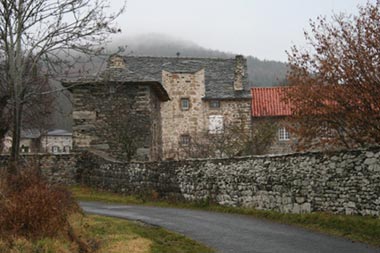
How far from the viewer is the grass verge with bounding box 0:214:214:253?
26.5ft

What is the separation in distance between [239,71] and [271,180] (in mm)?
29230

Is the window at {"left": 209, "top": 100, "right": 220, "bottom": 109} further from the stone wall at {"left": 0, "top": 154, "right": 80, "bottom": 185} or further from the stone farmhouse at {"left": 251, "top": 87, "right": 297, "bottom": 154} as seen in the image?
the stone wall at {"left": 0, "top": 154, "right": 80, "bottom": 185}

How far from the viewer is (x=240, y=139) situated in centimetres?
2939

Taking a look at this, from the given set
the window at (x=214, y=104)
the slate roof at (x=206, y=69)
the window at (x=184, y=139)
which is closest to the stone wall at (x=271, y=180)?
the window at (x=184, y=139)

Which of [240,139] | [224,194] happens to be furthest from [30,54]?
[240,139]

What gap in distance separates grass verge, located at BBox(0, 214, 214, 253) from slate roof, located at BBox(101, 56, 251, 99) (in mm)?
29880

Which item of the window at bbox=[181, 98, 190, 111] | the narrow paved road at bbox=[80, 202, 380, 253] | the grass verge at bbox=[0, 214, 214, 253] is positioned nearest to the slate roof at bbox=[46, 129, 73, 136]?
the window at bbox=[181, 98, 190, 111]

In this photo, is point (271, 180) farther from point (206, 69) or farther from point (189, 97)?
point (206, 69)

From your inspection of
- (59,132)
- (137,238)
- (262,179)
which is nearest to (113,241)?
(137,238)

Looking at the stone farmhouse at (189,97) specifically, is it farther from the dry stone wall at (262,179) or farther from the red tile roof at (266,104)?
the dry stone wall at (262,179)

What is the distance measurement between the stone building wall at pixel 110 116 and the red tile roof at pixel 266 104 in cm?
1913

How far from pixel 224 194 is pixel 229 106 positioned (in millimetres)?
26184

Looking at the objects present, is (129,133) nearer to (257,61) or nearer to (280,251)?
(280,251)

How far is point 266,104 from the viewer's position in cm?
4381
